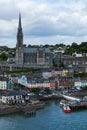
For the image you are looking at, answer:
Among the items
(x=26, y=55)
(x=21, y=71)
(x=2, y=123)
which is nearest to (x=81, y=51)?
(x=26, y=55)

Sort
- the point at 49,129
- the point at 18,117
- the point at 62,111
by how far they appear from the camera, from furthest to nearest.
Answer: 1. the point at 62,111
2. the point at 18,117
3. the point at 49,129

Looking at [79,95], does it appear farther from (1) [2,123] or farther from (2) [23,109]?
(1) [2,123]

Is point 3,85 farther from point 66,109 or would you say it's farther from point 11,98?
point 66,109

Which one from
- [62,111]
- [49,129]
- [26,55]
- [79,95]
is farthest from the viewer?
[26,55]

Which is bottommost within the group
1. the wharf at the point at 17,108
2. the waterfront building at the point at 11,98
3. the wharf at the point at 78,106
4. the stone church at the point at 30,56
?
the wharf at the point at 78,106

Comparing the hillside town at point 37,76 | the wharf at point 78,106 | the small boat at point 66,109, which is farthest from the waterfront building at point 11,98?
the wharf at point 78,106

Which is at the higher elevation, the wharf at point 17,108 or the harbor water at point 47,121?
the wharf at point 17,108

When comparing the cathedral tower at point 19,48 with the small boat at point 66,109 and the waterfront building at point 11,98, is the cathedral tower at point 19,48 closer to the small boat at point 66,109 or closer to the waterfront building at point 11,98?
the waterfront building at point 11,98

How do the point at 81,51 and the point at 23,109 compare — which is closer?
the point at 23,109

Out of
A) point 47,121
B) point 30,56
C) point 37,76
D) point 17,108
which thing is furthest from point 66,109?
point 30,56
